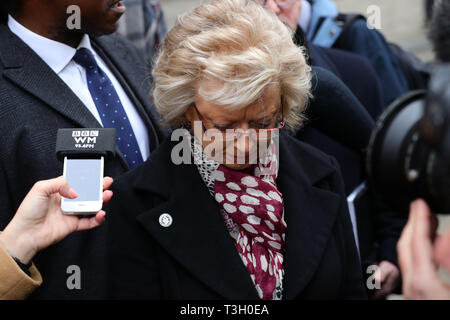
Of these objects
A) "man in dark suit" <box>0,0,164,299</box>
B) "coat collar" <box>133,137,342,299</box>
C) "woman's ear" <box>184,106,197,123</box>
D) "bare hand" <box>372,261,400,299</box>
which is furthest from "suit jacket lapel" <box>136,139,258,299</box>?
"bare hand" <box>372,261,400,299</box>

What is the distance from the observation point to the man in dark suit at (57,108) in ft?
5.79

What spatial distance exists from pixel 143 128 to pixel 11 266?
0.82 meters

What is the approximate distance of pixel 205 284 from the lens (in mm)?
1675

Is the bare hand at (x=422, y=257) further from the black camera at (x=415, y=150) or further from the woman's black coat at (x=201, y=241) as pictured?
the woman's black coat at (x=201, y=241)

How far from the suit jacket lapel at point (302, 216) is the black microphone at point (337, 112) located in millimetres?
231

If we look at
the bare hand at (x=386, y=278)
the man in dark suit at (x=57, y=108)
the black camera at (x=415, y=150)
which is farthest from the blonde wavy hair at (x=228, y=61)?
the bare hand at (x=386, y=278)

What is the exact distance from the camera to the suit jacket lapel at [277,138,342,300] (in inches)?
68.6

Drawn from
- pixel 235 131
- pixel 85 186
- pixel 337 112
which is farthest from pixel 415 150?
pixel 337 112

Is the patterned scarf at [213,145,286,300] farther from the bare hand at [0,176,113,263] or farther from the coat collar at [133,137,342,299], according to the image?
the bare hand at [0,176,113,263]

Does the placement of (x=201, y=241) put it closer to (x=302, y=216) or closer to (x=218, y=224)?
(x=218, y=224)

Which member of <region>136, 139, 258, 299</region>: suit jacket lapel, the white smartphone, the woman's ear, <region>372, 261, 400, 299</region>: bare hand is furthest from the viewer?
<region>372, 261, 400, 299</region>: bare hand

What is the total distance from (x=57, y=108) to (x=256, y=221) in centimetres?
75
